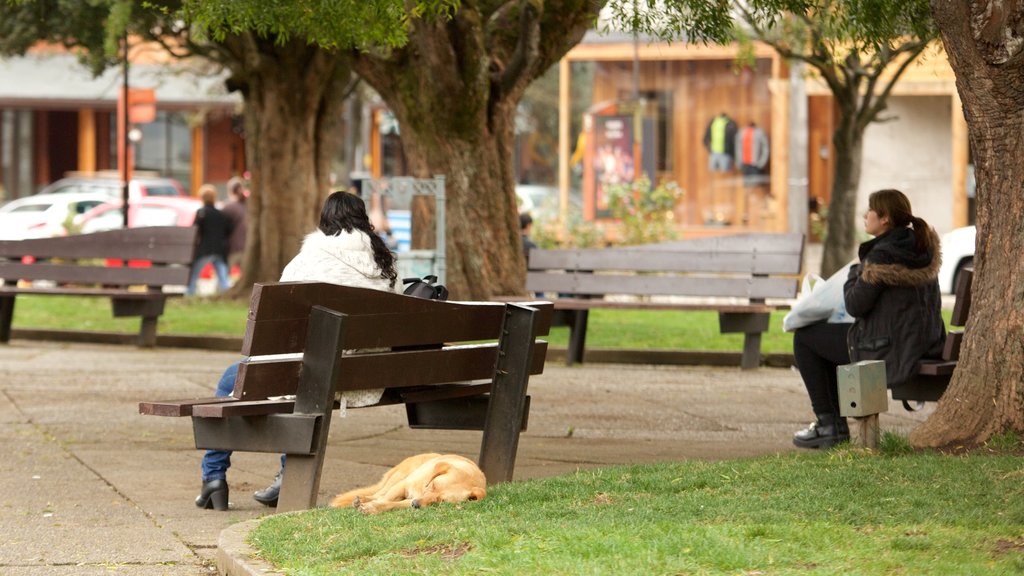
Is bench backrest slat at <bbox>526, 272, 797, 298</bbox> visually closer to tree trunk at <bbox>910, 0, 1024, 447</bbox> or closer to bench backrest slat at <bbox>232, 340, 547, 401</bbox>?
tree trunk at <bbox>910, 0, 1024, 447</bbox>

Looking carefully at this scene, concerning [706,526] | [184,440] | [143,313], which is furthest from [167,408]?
[143,313]

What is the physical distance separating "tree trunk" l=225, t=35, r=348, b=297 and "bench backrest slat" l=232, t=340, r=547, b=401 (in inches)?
480

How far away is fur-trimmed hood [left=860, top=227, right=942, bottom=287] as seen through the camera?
7988 mm

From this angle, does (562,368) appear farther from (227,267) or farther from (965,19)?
(227,267)

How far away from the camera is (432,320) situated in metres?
6.75

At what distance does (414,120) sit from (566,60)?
16.8 m

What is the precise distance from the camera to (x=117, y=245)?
15.5 m

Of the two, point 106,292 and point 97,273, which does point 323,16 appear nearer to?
point 106,292

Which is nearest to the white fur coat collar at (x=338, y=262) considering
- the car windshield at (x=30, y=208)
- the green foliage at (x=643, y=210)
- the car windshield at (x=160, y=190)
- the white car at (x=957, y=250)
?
the green foliage at (x=643, y=210)

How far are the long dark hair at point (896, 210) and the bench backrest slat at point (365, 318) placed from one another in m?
2.20

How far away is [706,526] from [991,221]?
8.67 ft

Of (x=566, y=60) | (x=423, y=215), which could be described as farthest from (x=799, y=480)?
(x=566, y=60)

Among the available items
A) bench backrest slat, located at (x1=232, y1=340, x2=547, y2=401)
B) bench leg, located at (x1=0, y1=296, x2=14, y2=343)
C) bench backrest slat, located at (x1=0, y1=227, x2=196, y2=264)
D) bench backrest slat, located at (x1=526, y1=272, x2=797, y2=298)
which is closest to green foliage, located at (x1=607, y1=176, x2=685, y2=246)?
bench backrest slat, located at (x1=526, y1=272, x2=797, y2=298)

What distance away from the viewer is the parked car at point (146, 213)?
27.5 m
